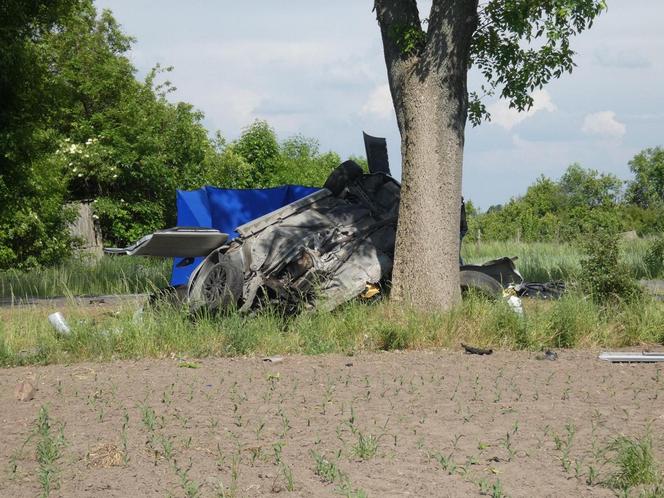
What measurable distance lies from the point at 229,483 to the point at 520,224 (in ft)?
100.0

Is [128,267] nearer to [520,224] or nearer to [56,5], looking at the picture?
[56,5]

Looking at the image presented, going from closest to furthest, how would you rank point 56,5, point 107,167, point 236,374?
point 236,374, point 56,5, point 107,167

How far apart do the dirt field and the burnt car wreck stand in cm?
219

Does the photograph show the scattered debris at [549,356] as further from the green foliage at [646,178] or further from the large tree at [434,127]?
the green foliage at [646,178]

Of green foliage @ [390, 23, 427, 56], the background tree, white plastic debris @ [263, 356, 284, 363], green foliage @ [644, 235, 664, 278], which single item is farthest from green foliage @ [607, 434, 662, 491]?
green foliage @ [644, 235, 664, 278]

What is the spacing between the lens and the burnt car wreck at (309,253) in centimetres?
1040

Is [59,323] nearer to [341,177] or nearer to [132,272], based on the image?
[341,177]

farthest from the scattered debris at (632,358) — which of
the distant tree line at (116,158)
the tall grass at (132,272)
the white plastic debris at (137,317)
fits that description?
the distant tree line at (116,158)

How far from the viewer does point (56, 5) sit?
14.8 metres

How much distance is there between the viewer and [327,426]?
19.5ft

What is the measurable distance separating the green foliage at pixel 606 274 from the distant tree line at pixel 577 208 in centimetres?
1544

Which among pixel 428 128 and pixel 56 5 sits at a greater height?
pixel 56 5

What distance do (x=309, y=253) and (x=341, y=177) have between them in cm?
184

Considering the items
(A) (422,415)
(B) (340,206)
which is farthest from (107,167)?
(A) (422,415)
